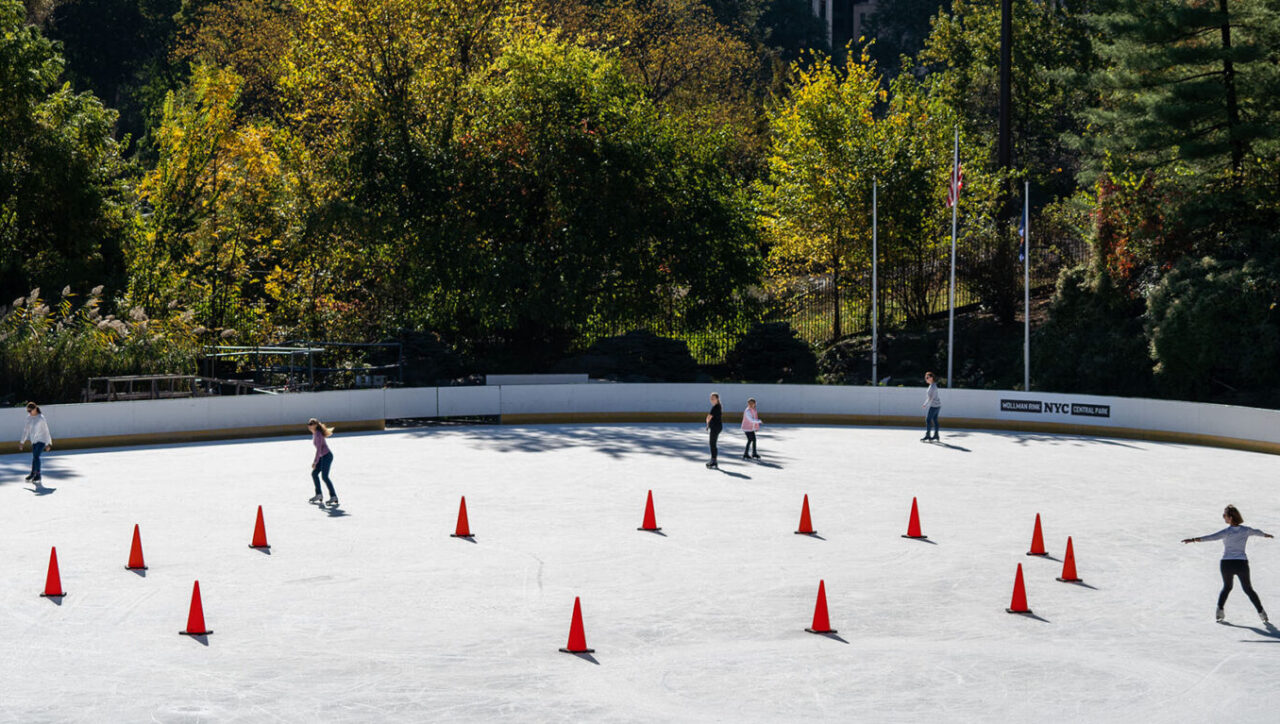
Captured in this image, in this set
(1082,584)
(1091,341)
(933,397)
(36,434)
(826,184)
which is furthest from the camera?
(826,184)

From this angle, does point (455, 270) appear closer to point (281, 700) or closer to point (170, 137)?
point (170, 137)

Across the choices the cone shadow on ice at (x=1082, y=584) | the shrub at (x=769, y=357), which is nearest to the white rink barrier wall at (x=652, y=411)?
the shrub at (x=769, y=357)

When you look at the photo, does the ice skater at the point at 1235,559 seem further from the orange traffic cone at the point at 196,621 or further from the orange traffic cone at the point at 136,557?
the orange traffic cone at the point at 136,557

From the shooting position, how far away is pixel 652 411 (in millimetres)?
36844

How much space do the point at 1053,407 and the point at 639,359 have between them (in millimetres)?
13059

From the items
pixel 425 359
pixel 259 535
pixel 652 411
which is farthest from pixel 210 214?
pixel 259 535

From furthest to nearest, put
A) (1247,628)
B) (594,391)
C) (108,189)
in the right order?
(108,189) → (594,391) → (1247,628)

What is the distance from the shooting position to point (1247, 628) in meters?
13.8

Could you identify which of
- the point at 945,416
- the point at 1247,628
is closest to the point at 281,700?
the point at 1247,628

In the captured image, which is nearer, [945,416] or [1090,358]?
[945,416]

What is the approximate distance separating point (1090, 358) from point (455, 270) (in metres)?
20.2

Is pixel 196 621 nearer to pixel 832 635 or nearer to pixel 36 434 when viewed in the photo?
pixel 832 635

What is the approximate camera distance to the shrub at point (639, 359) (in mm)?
41719

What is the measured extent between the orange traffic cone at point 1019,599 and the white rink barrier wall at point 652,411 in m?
19.8
